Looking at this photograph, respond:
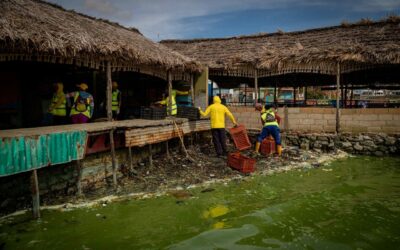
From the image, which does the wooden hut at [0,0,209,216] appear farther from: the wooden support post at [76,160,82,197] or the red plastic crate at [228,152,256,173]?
the red plastic crate at [228,152,256,173]

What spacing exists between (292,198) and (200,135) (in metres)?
6.26

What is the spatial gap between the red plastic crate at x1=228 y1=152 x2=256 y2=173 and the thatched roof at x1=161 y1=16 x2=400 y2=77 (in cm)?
508

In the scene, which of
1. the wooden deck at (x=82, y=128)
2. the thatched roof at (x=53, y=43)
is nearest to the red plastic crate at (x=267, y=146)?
the wooden deck at (x=82, y=128)

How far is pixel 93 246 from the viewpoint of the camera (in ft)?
16.4

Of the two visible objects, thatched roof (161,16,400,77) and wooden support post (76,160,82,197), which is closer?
wooden support post (76,160,82,197)

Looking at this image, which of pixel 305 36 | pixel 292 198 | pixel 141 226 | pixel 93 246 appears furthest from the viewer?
pixel 305 36

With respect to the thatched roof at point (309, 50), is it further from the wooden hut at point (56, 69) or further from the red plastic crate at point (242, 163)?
the red plastic crate at point (242, 163)

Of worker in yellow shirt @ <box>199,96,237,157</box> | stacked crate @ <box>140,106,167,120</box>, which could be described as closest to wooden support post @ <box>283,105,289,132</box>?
worker in yellow shirt @ <box>199,96,237,157</box>

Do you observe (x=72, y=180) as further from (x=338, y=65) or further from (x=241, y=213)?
(x=338, y=65)

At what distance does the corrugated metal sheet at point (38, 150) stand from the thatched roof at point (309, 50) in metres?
8.57

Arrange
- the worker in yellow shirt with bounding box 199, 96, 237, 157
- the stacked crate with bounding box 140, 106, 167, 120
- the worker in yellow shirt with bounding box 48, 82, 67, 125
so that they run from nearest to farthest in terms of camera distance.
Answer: the worker in yellow shirt with bounding box 48, 82, 67, 125 → the stacked crate with bounding box 140, 106, 167, 120 → the worker in yellow shirt with bounding box 199, 96, 237, 157

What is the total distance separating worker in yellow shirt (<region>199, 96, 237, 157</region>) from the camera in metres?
10.6

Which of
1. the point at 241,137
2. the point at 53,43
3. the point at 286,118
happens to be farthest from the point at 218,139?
the point at 53,43

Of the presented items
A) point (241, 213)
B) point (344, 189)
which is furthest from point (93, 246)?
point (344, 189)
